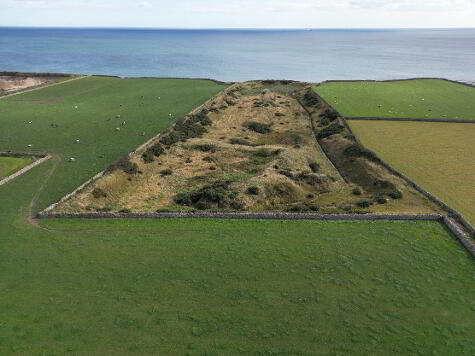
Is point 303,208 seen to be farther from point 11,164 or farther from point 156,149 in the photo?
point 11,164

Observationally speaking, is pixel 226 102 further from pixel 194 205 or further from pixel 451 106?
pixel 194 205

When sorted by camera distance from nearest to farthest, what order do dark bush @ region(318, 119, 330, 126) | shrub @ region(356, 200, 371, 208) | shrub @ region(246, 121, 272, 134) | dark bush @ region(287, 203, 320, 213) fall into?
dark bush @ region(287, 203, 320, 213), shrub @ region(356, 200, 371, 208), shrub @ region(246, 121, 272, 134), dark bush @ region(318, 119, 330, 126)

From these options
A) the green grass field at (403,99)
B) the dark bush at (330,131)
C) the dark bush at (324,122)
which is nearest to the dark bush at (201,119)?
the dark bush at (330,131)

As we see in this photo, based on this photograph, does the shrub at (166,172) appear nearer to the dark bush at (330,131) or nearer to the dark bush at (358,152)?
the dark bush at (358,152)

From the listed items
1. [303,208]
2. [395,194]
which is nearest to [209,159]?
[303,208]

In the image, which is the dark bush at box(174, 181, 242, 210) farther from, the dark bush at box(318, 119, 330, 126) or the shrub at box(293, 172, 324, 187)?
the dark bush at box(318, 119, 330, 126)

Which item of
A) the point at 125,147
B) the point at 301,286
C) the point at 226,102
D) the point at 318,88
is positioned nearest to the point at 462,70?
the point at 318,88

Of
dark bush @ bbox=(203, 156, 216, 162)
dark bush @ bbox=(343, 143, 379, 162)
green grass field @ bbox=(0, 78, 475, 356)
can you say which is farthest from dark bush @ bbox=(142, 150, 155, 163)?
dark bush @ bbox=(343, 143, 379, 162)
